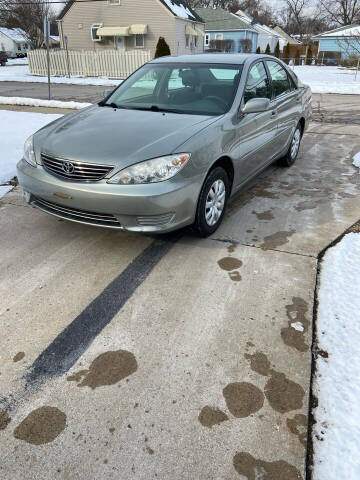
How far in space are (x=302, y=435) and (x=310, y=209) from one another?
2.95m

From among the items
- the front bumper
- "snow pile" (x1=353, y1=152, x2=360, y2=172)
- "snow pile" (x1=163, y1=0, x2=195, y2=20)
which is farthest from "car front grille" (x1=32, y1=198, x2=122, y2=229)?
"snow pile" (x1=163, y1=0, x2=195, y2=20)

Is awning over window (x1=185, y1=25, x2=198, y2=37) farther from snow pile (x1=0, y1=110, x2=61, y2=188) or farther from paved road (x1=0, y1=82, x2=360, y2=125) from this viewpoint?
snow pile (x1=0, y1=110, x2=61, y2=188)

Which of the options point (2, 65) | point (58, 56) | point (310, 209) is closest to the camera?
point (310, 209)

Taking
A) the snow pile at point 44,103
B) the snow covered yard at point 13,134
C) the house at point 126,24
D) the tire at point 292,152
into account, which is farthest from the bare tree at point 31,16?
the tire at point 292,152

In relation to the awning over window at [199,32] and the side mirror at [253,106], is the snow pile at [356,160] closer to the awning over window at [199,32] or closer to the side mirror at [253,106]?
the side mirror at [253,106]

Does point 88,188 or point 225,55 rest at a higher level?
point 225,55

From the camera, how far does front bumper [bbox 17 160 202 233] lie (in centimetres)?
287

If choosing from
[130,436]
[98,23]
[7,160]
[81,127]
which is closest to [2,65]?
[98,23]

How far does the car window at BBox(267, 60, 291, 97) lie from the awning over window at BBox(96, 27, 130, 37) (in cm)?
2471

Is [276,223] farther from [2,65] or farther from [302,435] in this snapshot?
[2,65]

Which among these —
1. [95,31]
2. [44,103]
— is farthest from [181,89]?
[95,31]

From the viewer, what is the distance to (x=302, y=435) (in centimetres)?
181

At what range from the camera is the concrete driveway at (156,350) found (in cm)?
174

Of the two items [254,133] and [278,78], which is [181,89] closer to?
[254,133]
